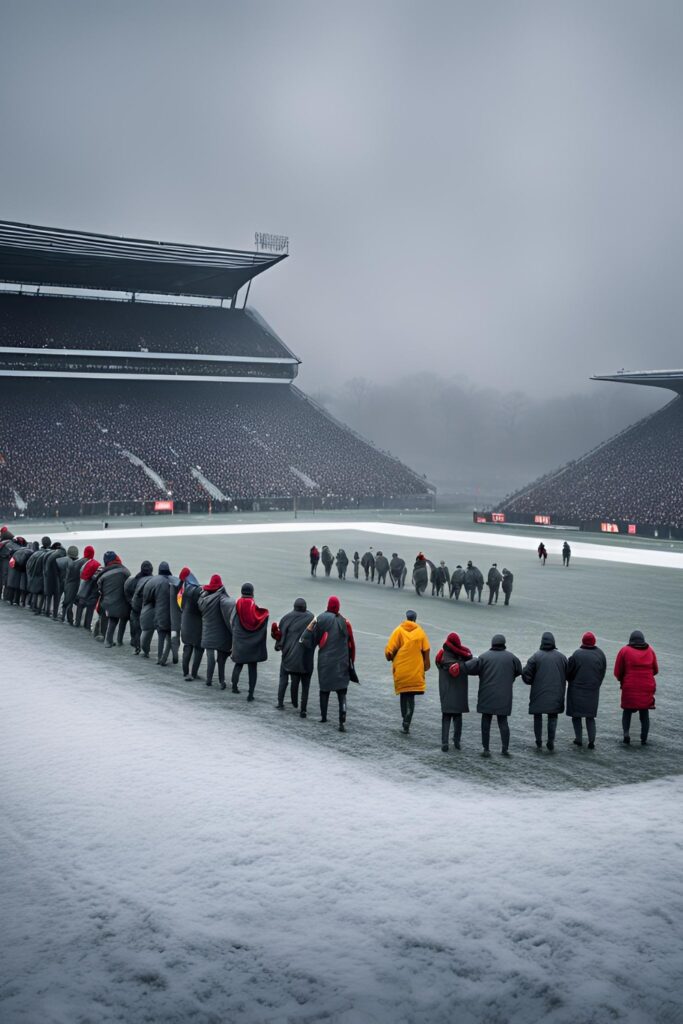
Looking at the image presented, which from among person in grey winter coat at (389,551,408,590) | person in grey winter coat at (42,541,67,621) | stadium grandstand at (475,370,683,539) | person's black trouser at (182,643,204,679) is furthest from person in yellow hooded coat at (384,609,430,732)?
stadium grandstand at (475,370,683,539)

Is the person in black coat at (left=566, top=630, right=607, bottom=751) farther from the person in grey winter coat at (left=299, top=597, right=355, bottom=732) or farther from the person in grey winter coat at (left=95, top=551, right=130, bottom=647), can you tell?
the person in grey winter coat at (left=95, top=551, right=130, bottom=647)

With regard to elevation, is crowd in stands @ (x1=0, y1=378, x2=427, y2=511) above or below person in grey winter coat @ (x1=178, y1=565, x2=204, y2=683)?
above

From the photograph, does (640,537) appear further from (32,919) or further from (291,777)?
(32,919)

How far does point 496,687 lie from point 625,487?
5293cm

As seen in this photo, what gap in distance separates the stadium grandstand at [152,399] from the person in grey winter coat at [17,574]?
3455 cm

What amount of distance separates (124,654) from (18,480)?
150ft

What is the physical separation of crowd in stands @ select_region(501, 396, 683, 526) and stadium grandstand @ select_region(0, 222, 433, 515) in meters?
12.8

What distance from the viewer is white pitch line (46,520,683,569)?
3759 centimetres

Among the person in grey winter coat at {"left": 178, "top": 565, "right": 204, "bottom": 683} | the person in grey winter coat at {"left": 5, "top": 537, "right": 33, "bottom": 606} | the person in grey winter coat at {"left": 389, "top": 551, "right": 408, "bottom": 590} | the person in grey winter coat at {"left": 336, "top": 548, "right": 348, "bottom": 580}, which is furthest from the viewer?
the person in grey winter coat at {"left": 336, "top": 548, "right": 348, "bottom": 580}

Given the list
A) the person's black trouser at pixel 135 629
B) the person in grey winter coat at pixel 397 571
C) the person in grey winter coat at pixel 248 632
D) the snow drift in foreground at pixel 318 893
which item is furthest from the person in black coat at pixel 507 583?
the snow drift in foreground at pixel 318 893

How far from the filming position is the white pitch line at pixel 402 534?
37.6 m

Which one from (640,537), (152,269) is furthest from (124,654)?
(152,269)

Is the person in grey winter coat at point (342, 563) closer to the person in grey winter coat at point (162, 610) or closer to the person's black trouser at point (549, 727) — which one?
the person in grey winter coat at point (162, 610)

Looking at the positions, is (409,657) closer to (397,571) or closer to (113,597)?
(113,597)
